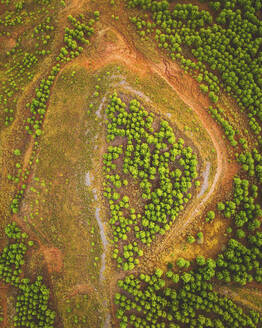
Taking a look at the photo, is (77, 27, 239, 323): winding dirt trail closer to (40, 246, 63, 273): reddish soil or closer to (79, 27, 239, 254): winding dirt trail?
(79, 27, 239, 254): winding dirt trail

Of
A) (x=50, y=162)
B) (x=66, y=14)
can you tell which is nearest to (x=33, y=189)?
(x=50, y=162)

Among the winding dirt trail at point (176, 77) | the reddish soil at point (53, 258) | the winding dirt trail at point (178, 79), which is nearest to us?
the reddish soil at point (53, 258)

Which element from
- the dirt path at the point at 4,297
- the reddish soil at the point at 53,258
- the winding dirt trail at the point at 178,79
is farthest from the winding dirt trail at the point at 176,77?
the dirt path at the point at 4,297

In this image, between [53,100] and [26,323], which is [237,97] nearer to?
[53,100]

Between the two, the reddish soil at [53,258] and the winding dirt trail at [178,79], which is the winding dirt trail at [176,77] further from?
the reddish soil at [53,258]

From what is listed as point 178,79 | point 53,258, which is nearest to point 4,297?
point 53,258

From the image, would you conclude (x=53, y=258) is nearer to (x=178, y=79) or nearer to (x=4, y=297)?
(x=4, y=297)

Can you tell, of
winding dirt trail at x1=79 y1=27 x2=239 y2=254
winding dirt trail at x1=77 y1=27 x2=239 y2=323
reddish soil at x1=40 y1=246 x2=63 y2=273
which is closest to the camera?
reddish soil at x1=40 y1=246 x2=63 y2=273

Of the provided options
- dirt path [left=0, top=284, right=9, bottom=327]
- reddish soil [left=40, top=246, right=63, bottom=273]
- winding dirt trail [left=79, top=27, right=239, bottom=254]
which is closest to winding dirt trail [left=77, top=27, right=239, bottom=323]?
winding dirt trail [left=79, top=27, right=239, bottom=254]

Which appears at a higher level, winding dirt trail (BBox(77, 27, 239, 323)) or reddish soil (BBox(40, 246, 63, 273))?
winding dirt trail (BBox(77, 27, 239, 323))

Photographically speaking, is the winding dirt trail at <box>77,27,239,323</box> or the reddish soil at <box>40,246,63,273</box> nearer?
the reddish soil at <box>40,246,63,273</box>

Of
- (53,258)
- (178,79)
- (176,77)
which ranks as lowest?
(53,258)
